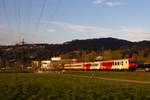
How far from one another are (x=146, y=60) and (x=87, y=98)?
94350 mm

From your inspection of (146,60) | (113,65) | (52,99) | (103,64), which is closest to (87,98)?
(52,99)

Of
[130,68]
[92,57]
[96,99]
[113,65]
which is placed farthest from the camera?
[92,57]

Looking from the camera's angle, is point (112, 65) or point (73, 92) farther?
point (112, 65)

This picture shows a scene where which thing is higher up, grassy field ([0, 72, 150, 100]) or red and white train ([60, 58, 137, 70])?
red and white train ([60, 58, 137, 70])

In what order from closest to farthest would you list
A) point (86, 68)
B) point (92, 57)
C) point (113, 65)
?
1. point (113, 65)
2. point (86, 68)
3. point (92, 57)

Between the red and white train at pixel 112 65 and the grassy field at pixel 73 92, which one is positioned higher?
the red and white train at pixel 112 65

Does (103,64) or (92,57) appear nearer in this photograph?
(103,64)

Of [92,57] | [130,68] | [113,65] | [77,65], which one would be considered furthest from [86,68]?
[92,57]

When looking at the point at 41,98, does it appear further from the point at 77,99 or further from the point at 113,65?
the point at 113,65

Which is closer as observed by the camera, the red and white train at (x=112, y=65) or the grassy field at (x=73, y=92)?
the grassy field at (x=73, y=92)

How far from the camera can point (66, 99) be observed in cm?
1597

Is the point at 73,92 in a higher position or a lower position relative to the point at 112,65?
lower

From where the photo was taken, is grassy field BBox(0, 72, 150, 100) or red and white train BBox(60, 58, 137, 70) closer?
grassy field BBox(0, 72, 150, 100)

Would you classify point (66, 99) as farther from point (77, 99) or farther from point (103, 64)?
point (103, 64)
